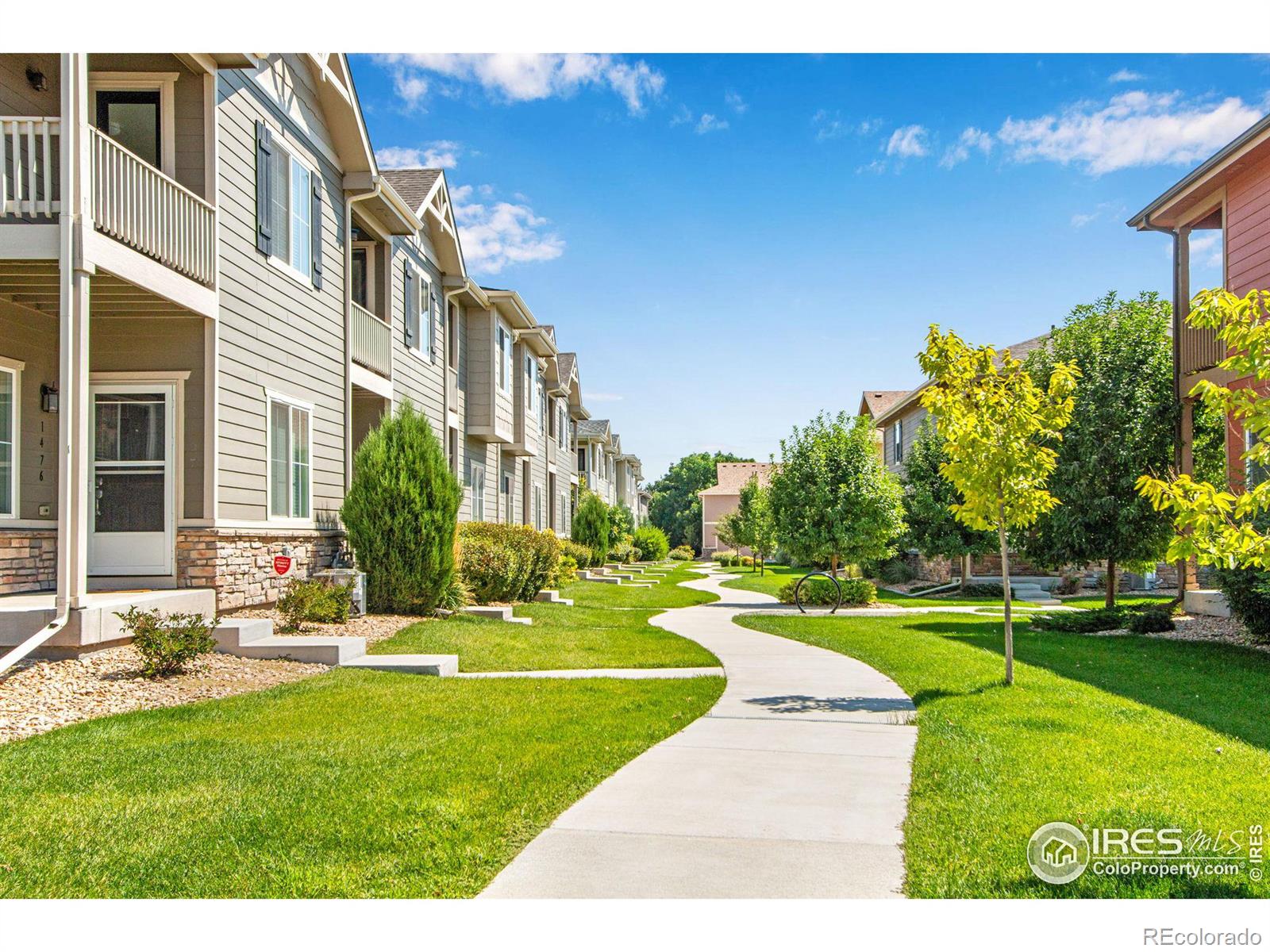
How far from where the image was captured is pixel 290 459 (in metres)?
12.5

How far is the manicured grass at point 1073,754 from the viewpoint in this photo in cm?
420

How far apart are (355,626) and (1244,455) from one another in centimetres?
1008

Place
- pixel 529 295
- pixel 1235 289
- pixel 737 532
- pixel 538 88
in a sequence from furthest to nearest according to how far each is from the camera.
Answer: pixel 737 532 → pixel 529 295 → pixel 1235 289 → pixel 538 88

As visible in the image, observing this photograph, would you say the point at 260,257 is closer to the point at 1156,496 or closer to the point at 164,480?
the point at 164,480

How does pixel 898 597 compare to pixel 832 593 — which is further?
pixel 898 597

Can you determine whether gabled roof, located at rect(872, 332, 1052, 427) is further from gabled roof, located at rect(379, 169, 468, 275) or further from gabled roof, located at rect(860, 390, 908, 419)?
gabled roof, located at rect(379, 169, 468, 275)

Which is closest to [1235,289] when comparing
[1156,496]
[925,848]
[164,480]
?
[1156,496]

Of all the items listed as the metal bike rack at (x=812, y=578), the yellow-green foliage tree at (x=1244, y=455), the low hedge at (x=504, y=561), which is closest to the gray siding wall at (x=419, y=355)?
the low hedge at (x=504, y=561)

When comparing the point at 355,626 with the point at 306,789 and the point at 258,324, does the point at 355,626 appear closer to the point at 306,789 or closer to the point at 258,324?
the point at 258,324

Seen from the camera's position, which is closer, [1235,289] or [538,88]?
[538,88]

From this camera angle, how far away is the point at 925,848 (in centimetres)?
441

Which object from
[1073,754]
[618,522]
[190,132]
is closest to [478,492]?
[190,132]

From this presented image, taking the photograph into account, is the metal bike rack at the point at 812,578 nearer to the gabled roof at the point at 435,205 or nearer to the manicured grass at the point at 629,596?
the manicured grass at the point at 629,596
